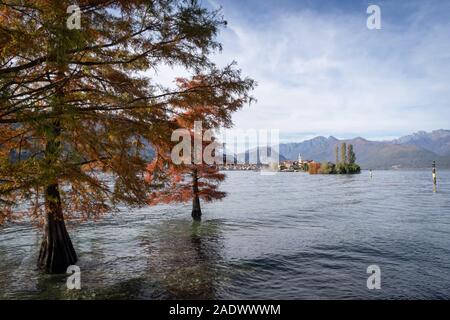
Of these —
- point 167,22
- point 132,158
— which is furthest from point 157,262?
point 167,22

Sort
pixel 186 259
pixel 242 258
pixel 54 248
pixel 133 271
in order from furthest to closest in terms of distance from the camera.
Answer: pixel 242 258 < pixel 186 259 < pixel 133 271 < pixel 54 248

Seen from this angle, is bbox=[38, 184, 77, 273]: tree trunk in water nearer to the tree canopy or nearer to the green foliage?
the tree canopy

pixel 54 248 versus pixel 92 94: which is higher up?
pixel 92 94

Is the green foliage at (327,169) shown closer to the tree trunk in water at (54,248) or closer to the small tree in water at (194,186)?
the small tree in water at (194,186)

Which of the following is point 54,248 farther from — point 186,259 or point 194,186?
point 194,186

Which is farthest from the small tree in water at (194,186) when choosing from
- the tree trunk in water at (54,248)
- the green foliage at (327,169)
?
the green foliage at (327,169)

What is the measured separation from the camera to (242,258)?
583 inches

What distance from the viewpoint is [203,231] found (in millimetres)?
21156

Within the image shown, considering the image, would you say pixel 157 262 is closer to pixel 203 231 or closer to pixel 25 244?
pixel 203 231

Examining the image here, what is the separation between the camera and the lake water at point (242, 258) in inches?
423

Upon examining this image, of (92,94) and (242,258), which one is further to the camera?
(242,258)

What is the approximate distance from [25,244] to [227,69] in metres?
16.1

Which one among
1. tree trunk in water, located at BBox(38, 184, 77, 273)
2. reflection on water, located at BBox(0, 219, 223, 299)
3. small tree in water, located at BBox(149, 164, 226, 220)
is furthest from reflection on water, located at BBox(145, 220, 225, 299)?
tree trunk in water, located at BBox(38, 184, 77, 273)

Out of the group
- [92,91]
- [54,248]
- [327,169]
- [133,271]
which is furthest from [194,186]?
[327,169]
